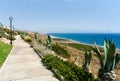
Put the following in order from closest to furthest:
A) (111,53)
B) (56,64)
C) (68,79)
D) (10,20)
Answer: (111,53)
(68,79)
(56,64)
(10,20)

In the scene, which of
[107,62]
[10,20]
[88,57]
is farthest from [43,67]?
[10,20]

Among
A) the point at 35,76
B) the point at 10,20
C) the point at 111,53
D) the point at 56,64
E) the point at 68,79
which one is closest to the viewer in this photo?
the point at 111,53

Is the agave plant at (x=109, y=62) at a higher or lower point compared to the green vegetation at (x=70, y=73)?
higher

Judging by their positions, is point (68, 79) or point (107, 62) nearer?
point (107, 62)

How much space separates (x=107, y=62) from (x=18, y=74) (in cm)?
505

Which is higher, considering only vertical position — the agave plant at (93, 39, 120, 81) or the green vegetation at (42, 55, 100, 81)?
the agave plant at (93, 39, 120, 81)

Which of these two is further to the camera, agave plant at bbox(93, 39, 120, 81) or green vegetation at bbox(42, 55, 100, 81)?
green vegetation at bbox(42, 55, 100, 81)

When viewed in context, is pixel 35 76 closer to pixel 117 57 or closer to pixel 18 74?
pixel 18 74

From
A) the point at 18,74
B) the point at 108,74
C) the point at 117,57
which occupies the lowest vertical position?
the point at 18,74

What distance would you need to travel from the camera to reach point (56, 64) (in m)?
13.4

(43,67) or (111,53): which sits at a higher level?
(111,53)

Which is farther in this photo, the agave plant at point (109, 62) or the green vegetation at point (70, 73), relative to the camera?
the green vegetation at point (70, 73)

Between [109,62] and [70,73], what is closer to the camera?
[109,62]

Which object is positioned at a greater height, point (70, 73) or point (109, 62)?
point (109, 62)
